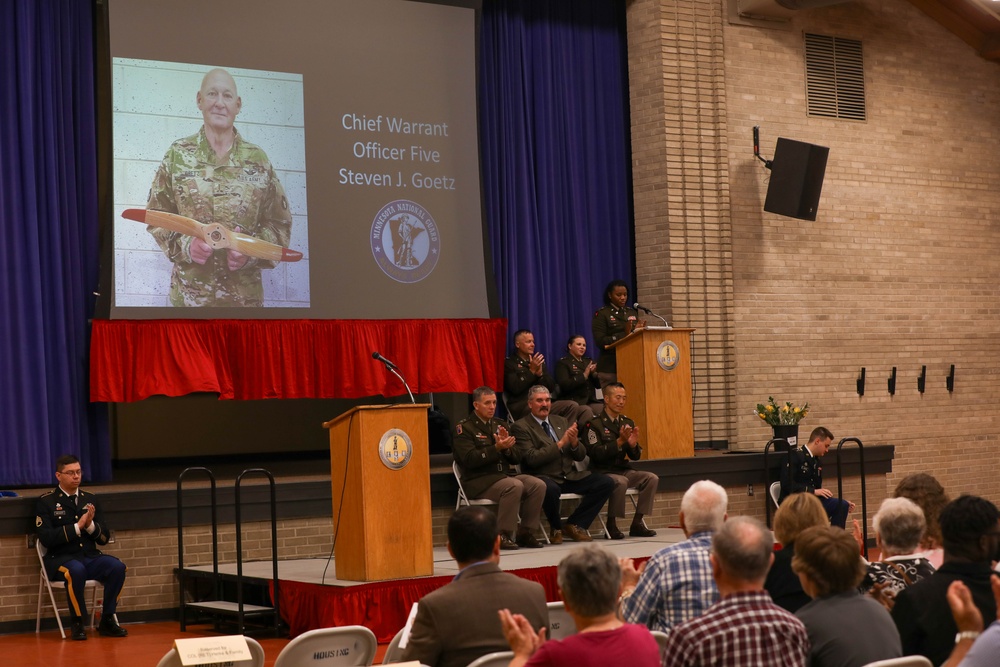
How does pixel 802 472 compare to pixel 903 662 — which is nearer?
pixel 903 662

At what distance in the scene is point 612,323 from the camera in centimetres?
1167

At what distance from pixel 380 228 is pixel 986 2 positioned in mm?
7343

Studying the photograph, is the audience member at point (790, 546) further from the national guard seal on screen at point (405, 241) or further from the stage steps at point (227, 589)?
the national guard seal on screen at point (405, 241)

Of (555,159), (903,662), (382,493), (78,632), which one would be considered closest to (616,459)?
(382,493)

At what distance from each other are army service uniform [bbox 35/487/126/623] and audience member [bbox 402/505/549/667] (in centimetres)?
465

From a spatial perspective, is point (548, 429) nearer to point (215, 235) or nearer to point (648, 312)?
point (648, 312)

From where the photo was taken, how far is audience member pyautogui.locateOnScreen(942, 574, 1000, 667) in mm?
3365

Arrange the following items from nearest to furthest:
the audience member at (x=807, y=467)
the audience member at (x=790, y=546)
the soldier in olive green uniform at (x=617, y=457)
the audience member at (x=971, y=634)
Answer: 1. the audience member at (x=971, y=634)
2. the audience member at (x=790, y=546)
3. the soldier in olive green uniform at (x=617, y=457)
4. the audience member at (x=807, y=467)

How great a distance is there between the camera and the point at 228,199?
992 centimetres

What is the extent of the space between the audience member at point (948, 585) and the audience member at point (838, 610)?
28 cm

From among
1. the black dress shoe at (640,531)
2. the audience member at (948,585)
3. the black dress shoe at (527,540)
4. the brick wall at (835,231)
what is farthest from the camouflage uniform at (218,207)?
the audience member at (948,585)

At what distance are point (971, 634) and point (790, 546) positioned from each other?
3.56ft

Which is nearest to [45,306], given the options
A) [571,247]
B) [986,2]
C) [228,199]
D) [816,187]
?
[228,199]

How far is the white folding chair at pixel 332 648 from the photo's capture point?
4.16 metres
